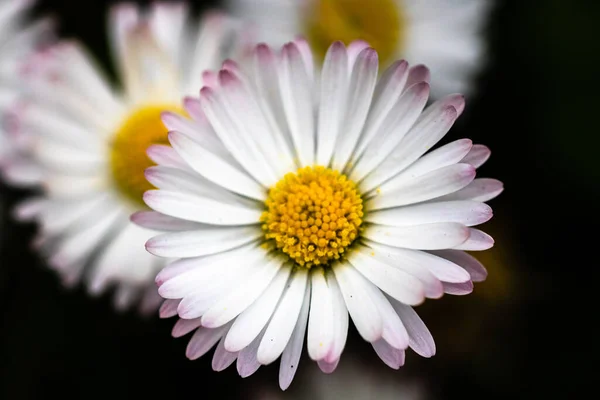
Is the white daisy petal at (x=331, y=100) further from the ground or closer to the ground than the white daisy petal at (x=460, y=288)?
further from the ground

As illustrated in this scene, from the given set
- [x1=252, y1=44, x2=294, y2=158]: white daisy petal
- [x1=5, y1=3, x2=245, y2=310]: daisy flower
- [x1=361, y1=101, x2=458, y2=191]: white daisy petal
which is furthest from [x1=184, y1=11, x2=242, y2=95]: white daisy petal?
[x1=361, y1=101, x2=458, y2=191]: white daisy petal

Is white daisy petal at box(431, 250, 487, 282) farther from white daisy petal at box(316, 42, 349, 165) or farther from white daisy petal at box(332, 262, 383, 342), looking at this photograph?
white daisy petal at box(316, 42, 349, 165)

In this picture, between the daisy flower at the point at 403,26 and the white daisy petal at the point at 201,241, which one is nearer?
the white daisy petal at the point at 201,241

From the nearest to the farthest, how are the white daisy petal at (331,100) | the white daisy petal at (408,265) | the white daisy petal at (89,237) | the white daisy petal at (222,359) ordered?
the white daisy petal at (408,265) → the white daisy petal at (222,359) → the white daisy petal at (331,100) → the white daisy petal at (89,237)

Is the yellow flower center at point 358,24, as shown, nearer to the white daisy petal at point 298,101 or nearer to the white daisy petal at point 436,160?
the white daisy petal at point 298,101

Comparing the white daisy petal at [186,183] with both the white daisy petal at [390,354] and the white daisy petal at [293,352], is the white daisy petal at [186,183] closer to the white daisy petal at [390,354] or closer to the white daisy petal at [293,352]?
the white daisy petal at [293,352]

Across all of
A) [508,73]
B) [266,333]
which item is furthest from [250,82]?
[508,73]

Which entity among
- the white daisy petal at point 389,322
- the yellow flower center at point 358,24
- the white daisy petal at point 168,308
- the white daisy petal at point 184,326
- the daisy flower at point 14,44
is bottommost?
the white daisy petal at point 184,326

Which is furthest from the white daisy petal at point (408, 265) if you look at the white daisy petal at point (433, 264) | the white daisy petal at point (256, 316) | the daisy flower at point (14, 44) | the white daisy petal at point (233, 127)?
the daisy flower at point (14, 44)

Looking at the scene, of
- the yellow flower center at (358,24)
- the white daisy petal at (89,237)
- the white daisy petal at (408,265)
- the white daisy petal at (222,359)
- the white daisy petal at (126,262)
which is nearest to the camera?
the white daisy petal at (408,265)
